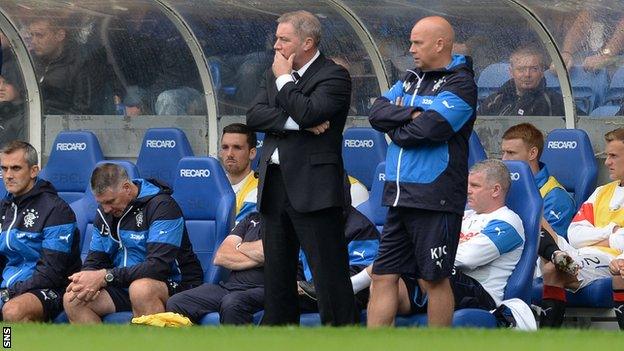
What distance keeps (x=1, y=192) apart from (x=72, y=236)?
168 cm

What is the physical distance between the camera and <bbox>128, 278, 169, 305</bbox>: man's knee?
10.6 metres

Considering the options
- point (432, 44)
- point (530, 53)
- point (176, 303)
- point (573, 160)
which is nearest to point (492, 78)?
point (530, 53)

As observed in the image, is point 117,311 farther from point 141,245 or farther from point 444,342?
point 444,342

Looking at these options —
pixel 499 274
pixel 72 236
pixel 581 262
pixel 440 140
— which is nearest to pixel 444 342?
pixel 440 140

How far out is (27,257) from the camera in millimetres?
11445

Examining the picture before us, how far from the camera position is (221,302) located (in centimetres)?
1052

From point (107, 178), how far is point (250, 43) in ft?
10.5

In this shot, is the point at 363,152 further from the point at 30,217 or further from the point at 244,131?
the point at 30,217

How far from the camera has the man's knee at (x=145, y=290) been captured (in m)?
10.6

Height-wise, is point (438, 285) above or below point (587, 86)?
below

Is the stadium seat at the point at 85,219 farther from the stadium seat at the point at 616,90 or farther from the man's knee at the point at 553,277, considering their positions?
the stadium seat at the point at 616,90

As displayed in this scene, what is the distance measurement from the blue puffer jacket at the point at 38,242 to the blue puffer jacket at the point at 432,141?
122 inches

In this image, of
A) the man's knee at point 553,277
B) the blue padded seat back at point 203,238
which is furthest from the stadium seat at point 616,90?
the blue padded seat back at point 203,238

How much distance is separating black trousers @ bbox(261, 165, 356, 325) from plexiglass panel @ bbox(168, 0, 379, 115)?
441cm
